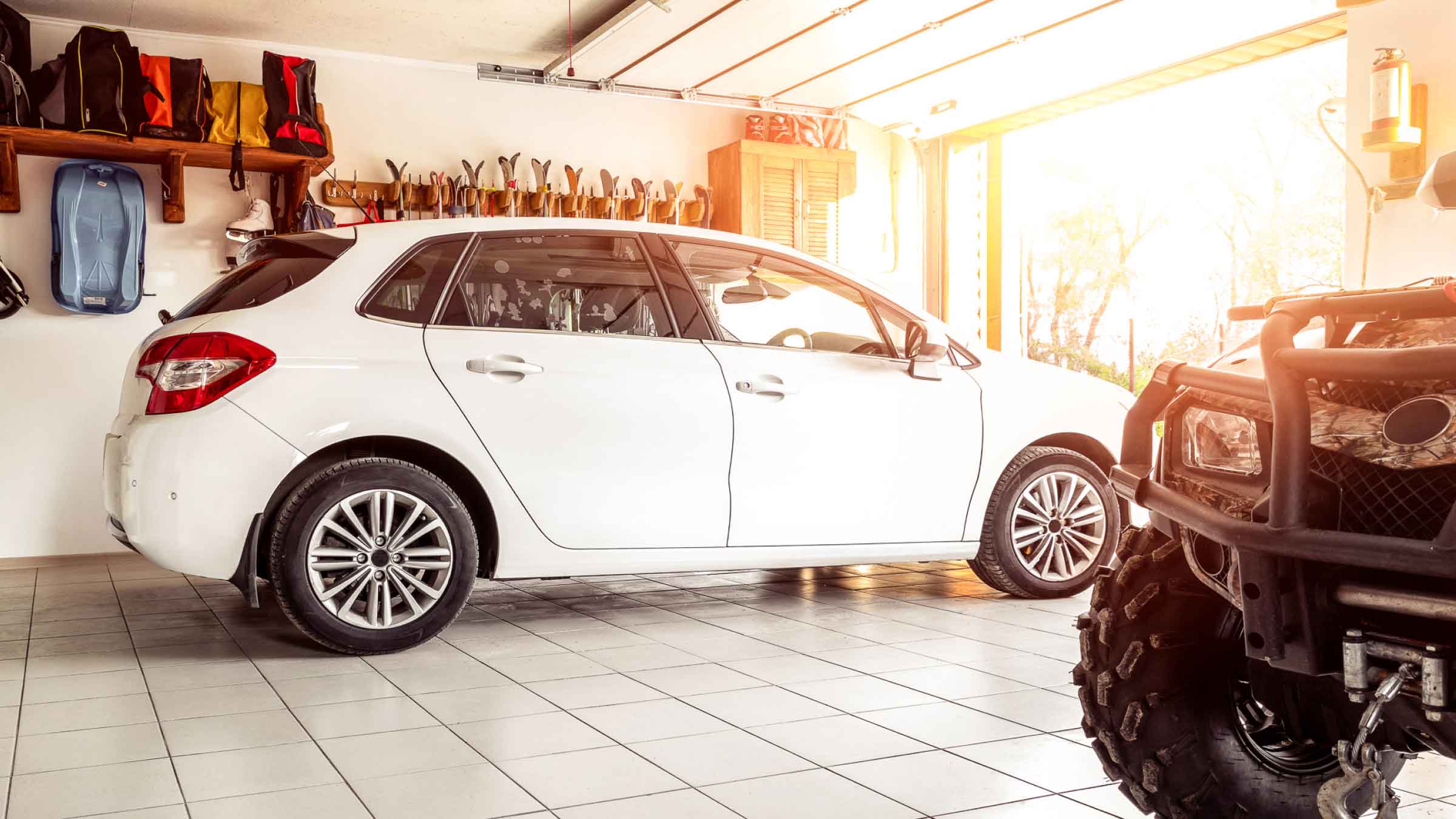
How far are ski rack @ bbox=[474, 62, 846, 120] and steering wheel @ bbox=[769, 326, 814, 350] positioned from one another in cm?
381

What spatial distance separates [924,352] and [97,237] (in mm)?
4953

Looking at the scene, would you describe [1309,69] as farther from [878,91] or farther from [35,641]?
[35,641]

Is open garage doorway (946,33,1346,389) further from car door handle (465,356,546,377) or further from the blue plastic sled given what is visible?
car door handle (465,356,546,377)

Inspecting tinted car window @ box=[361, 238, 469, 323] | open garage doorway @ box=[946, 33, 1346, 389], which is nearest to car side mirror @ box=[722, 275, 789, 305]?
tinted car window @ box=[361, 238, 469, 323]

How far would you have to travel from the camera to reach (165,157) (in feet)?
23.0

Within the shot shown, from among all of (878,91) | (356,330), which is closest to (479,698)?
(356,330)

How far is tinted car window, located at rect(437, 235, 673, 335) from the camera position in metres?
4.23

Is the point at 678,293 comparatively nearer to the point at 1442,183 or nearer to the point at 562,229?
the point at 562,229

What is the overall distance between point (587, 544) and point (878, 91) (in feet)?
17.1

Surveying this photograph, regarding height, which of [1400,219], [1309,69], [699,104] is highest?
[1309,69]

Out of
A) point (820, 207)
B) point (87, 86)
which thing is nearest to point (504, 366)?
point (87, 86)

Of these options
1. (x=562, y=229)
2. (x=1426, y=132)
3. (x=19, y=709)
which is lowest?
(x=19, y=709)

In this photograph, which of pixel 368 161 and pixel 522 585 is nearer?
pixel 522 585

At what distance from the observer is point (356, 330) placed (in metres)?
4.00
